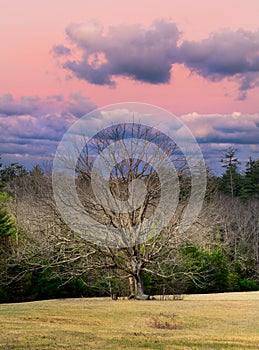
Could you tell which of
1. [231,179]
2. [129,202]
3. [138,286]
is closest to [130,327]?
[129,202]

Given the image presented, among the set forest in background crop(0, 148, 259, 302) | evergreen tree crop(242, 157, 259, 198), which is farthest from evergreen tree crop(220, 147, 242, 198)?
forest in background crop(0, 148, 259, 302)

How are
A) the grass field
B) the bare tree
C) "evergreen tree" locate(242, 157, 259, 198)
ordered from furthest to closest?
"evergreen tree" locate(242, 157, 259, 198) → the bare tree → the grass field

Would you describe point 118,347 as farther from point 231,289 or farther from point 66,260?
point 231,289

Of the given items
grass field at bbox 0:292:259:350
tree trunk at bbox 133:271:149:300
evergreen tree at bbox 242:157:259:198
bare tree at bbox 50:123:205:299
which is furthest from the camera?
evergreen tree at bbox 242:157:259:198

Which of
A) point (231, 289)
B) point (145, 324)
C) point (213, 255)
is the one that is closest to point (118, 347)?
point (145, 324)

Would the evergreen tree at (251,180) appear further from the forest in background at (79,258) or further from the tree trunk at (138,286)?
the tree trunk at (138,286)

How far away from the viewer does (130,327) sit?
14422mm

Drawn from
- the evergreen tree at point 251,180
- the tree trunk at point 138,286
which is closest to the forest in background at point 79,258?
the tree trunk at point 138,286

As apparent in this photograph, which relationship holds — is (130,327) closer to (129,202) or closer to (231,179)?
(129,202)

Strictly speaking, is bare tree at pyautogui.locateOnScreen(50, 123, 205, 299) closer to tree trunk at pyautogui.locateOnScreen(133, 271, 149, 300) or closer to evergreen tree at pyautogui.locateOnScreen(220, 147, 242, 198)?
tree trunk at pyautogui.locateOnScreen(133, 271, 149, 300)

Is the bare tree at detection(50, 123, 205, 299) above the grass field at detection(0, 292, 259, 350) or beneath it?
above

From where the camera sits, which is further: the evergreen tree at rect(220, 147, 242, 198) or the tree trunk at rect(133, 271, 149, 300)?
the evergreen tree at rect(220, 147, 242, 198)

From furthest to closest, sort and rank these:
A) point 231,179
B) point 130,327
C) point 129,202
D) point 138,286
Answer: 1. point 231,179
2. point 138,286
3. point 129,202
4. point 130,327

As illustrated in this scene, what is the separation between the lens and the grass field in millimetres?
11281
